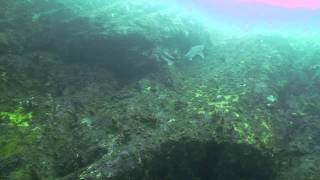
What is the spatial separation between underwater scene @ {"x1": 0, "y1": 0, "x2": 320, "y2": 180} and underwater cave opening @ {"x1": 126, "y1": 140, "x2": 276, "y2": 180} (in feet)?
0.07

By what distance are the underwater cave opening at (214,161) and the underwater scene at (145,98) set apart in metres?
0.02

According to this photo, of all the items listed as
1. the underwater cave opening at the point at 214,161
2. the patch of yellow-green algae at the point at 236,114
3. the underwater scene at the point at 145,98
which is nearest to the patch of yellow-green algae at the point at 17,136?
the underwater scene at the point at 145,98

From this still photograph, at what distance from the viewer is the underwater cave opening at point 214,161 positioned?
23.2 feet

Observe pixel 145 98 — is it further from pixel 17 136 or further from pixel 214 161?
pixel 17 136

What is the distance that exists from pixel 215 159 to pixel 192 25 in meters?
7.09

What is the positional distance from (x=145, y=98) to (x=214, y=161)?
2484 mm

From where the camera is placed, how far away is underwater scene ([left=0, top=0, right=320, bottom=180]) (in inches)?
278

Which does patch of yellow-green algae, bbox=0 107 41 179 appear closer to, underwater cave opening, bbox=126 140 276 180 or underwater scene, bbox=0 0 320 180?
underwater scene, bbox=0 0 320 180

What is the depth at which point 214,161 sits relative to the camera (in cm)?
734

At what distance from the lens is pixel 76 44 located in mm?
10195

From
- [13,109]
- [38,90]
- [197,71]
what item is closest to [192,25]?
[197,71]

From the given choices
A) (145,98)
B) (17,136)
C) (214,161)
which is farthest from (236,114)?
(17,136)

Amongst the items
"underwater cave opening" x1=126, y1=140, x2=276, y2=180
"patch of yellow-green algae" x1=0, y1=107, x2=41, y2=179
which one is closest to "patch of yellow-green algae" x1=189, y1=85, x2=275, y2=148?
"underwater cave opening" x1=126, y1=140, x2=276, y2=180

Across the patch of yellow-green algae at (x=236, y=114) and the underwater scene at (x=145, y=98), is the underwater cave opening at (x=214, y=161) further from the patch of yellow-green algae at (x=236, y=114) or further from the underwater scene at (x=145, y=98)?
the patch of yellow-green algae at (x=236, y=114)
